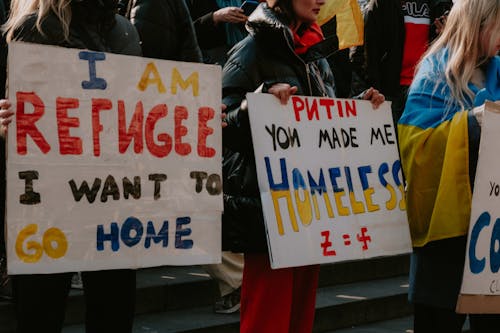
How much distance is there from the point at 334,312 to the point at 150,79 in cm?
286

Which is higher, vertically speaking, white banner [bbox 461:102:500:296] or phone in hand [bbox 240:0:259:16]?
phone in hand [bbox 240:0:259:16]

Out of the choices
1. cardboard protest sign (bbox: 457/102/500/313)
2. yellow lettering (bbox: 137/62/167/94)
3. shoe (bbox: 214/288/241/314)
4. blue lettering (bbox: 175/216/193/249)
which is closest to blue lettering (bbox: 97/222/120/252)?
blue lettering (bbox: 175/216/193/249)

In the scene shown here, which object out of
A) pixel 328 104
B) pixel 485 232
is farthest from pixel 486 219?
pixel 328 104

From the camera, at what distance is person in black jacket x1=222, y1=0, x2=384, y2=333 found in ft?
12.1

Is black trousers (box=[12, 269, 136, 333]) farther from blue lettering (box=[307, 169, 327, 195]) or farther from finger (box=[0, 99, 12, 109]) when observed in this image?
blue lettering (box=[307, 169, 327, 195])

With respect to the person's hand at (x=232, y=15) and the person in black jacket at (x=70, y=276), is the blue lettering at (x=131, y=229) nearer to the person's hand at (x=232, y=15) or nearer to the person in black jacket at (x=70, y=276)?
the person in black jacket at (x=70, y=276)

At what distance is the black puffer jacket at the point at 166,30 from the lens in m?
4.64

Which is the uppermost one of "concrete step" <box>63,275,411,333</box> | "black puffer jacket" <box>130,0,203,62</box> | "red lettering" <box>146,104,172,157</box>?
"black puffer jacket" <box>130,0,203,62</box>

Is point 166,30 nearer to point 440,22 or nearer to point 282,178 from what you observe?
point 282,178

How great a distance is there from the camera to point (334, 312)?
5.87 metres

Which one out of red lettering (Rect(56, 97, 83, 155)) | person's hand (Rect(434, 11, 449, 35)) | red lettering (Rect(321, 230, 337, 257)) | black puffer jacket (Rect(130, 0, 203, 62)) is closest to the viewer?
red lettering (Rect(56, 97, 83, 155))

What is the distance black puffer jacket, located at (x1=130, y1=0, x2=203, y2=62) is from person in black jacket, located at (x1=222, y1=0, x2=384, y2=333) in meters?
0.88

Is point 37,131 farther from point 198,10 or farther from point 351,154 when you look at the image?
point 198,10

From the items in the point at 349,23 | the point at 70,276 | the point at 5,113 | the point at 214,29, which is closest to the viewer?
the point at 5,113
